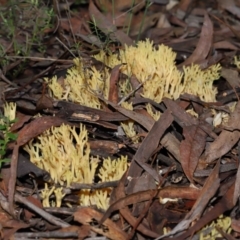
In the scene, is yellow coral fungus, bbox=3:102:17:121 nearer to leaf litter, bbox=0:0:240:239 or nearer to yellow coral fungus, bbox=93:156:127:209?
leaf litter, bbox=0:0:240:239

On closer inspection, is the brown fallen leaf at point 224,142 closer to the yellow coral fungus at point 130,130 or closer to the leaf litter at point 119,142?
the leaf litter at point 119,142

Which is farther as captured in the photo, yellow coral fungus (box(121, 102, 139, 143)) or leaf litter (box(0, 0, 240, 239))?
yellow coral fungus (box(121, 102, 139, 143))

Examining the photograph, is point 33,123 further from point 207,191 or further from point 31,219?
point 207,191

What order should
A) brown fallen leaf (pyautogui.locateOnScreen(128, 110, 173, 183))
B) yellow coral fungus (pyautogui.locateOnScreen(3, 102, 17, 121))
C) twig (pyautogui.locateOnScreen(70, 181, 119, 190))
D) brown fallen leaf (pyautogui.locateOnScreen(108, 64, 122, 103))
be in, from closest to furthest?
twig (pyautogui.locateOnScreen(70, 181, 119, 190)) → brown fallen leaf (pyautogui.locateOnScreen(128, 110, 173, 183)) → yellow coral fungus (pyautogui.locateOnScreen(3, 102, 17, 121)) → brown fallen leaf (pyautogui.locateOnScreen(108, 64, 122, 103))

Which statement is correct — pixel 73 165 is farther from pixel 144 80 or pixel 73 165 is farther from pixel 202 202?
pixel 144 80

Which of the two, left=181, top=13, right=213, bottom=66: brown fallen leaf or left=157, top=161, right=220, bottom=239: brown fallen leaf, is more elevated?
left=181, top=13, right=213, bottom=66: brown fallen leaf

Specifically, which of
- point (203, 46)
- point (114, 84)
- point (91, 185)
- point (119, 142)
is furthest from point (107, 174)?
point (203, 46)

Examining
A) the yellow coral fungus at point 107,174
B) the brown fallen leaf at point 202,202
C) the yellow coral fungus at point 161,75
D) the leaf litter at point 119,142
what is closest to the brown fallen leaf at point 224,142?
the leaf litter at point 119,142

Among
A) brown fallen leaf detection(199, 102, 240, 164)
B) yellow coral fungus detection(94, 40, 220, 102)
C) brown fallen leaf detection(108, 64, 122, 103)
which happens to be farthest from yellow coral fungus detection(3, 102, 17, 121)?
brown fallen leaf detection(199, 102, 240, 164)

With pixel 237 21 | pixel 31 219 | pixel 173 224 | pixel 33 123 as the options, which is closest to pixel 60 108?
pixel 33 123
